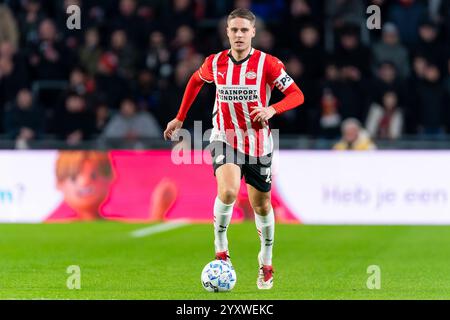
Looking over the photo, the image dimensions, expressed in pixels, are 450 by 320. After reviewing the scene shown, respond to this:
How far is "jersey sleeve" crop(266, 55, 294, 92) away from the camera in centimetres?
980

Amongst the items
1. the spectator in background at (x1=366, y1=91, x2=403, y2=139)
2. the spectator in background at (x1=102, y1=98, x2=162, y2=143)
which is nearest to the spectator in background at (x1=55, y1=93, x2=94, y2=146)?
the spectator in background at (x1=102, y1=98, x2=162, y2=143)

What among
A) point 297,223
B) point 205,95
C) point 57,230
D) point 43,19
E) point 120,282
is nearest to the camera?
point 120,282

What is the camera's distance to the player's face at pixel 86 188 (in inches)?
687

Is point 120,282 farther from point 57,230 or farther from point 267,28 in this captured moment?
point 267,28

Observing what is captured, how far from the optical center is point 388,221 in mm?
16859

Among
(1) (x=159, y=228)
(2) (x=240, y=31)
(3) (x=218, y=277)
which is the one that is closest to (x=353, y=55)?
(1) (x=159, y=228)

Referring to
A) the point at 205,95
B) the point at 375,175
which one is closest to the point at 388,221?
the point at 375,175

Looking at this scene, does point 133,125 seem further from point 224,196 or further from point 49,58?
point 224,196

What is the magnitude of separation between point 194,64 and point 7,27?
3414mm

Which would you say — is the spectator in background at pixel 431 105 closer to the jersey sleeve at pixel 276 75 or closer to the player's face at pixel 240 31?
the jersey sleeve at pixel 276 75

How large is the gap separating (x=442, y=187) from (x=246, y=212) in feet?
9.11

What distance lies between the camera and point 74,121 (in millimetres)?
18797

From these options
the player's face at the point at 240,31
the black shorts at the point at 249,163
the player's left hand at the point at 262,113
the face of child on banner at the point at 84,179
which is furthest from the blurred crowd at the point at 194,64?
the player's left hand at the point at 262,113

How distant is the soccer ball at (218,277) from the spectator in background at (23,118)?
9.61m
